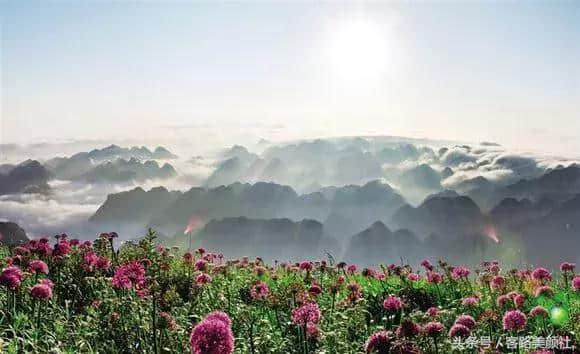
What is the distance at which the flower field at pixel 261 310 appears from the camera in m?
5.95

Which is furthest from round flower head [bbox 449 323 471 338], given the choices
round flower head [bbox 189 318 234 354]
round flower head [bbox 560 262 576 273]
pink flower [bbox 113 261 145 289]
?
round flower head [bbox 560 262 576 273]

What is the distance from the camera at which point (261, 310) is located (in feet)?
30.1

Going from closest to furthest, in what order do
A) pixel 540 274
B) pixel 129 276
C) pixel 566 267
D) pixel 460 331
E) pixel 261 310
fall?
pixel 460 331 < pixel 129 276 < pixel 261 310 < pixel 540 274 < pixel 566 267

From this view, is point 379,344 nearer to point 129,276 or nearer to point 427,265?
point 129,276

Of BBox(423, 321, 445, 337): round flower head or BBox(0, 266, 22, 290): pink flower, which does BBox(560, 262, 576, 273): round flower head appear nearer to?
BBox(423, 321, 445, 337): round flower head

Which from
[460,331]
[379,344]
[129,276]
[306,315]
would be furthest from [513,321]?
[129,276]

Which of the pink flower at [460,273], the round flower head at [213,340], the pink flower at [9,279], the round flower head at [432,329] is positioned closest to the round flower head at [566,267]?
the pink flower at [460,273]

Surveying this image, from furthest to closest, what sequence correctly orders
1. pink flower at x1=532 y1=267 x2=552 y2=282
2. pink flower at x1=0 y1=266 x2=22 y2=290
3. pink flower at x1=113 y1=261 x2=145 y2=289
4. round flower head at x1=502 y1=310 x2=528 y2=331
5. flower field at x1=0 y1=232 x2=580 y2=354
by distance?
pink flower at x1=532 y1=267 x2=552 y2=282, pink flower at x1=0 y1=266 x2=22 y2=290, round flower head at x1=502 y1=310 x2=528 y2=331, pink flower at x1=113 y1=261 x2=145 y2=289, flower field at x1=0 y1=232 x2=580 y2=354

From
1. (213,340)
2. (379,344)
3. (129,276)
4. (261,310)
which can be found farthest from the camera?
(261,310)

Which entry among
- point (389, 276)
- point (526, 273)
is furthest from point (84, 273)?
point (526, 273)

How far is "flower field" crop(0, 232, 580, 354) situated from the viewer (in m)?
5.95

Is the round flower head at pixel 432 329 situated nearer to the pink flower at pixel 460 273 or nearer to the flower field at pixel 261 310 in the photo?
the flower field at pixel 261 310

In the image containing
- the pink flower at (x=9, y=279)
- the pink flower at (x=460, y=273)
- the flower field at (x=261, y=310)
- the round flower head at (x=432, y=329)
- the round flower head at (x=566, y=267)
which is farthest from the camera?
the round flower head at (x=566, y=267)

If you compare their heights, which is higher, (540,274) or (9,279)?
(540,274)
